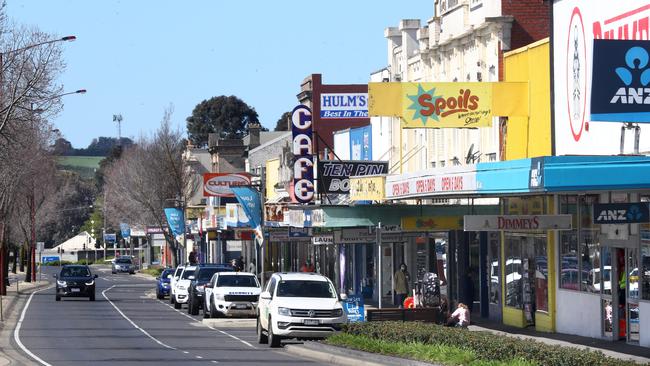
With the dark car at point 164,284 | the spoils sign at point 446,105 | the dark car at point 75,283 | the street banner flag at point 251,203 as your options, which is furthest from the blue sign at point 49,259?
the spoils sign at point 446,105

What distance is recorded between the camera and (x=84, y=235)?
185 m

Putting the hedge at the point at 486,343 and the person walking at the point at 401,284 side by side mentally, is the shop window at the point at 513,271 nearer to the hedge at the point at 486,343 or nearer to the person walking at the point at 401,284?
the person walking at the point at 401,284

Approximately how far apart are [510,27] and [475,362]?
16.9 m

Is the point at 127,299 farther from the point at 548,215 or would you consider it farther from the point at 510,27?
the point at 548,215

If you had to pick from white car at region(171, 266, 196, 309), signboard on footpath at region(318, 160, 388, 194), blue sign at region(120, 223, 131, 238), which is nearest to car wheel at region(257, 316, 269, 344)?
signboard on footpath at region(318, 160, 388, 194)

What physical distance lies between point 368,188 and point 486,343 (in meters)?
16.3

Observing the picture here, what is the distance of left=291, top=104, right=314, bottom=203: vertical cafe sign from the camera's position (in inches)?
2000

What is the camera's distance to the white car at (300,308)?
102 feet

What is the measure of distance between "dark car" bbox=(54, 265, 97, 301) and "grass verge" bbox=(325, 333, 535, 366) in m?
33.6

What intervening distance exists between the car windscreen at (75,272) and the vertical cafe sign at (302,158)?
15.3m

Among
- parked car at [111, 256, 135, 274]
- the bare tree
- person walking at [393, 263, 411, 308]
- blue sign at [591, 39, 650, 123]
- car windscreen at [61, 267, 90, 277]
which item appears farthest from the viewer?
parked car at [111, 256, 135, 274]

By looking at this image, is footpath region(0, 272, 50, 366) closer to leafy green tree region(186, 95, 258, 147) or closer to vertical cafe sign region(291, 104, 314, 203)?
vertical cafe sign region(291, 104, 314, 203)

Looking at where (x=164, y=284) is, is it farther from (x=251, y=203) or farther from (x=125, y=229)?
(x=125, y=229)

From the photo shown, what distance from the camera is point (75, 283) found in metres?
61.8
